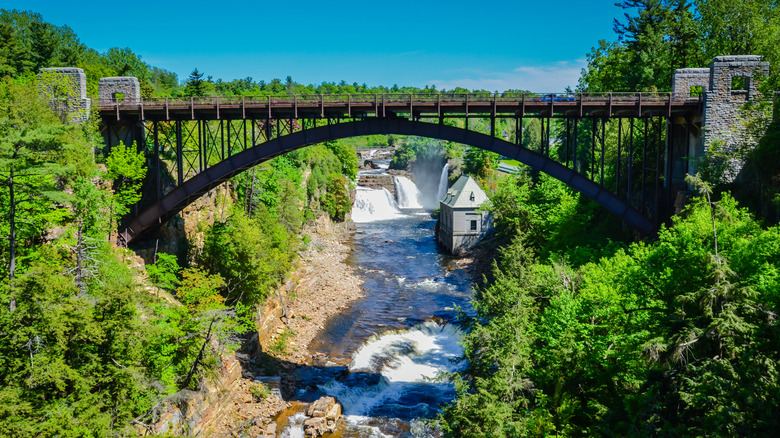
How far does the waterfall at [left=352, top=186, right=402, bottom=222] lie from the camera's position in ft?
255

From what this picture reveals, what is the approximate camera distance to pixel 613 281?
22.5 metres

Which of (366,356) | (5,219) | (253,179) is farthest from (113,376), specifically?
(253,179)

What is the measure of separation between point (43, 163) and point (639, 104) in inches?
1110

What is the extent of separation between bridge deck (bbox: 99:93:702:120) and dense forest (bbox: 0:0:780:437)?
10.4 ft

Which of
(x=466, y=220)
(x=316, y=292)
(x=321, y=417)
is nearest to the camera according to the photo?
(x=321, y=417)

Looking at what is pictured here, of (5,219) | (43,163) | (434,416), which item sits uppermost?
(43,163)

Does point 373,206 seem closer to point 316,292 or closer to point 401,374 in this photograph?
point 316,292

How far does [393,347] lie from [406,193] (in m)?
54.3

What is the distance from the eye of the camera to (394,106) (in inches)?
1250

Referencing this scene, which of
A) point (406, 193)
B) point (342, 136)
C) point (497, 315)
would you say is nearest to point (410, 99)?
point (342, 136)

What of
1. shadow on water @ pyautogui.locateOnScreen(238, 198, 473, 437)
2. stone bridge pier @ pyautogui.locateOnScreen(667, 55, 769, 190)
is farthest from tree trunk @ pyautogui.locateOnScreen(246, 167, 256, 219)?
stone bridge pier @ pyautogui.locateOnScreen(667, 55, 769, 190)

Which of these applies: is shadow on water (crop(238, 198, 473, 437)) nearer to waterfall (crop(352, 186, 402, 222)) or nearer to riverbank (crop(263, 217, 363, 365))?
riverbank (crop(263, 217, 363, 365))

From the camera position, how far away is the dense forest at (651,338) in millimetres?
13227

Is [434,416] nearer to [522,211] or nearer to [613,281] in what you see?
[613,281]
